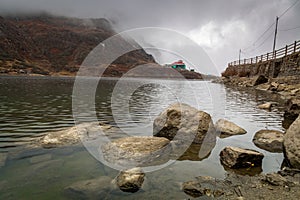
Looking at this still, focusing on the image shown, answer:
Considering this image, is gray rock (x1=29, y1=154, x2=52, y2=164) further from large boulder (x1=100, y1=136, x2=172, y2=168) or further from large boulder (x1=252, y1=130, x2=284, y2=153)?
large boulder (x1=252, y1=130, x2=284, y2=153)

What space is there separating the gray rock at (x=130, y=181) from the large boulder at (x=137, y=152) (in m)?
1.18

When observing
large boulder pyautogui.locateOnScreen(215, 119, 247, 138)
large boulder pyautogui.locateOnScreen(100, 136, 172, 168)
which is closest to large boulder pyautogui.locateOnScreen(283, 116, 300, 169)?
large boulder pyautogui.locateOnScreen(215, 119, 247, 138)

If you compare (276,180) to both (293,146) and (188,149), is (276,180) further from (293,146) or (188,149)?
(188,149)

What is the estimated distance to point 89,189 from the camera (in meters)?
5.81

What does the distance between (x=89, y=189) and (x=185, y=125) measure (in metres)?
5.66

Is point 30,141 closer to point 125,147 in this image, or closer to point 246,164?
point 125,147

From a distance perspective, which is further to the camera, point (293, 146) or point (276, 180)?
point (293, 146)

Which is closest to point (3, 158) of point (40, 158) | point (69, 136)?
point (40, 158)

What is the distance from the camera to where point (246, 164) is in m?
7.48

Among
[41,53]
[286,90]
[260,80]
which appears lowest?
[286,90]

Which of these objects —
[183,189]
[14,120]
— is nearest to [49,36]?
[14,120]

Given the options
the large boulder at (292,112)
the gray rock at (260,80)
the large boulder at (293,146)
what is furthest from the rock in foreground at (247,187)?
the gray rock at (260,80)

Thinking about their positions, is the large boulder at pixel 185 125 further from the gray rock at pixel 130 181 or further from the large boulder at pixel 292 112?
the large boulder at pixel 292 112

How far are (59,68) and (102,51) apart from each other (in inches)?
1838
